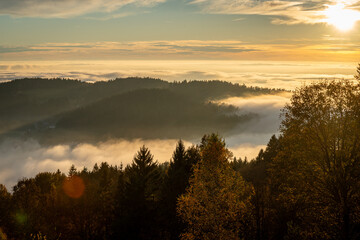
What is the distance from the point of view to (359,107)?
653 inches

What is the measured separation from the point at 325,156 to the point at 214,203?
7242 mm

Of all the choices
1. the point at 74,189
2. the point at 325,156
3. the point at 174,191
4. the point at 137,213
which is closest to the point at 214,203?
the point at 325,156

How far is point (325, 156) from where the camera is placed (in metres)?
17.5

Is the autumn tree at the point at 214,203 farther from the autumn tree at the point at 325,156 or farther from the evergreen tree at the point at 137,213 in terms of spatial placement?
the evergreen tree at the point at 137,213

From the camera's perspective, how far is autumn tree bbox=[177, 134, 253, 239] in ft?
64.4

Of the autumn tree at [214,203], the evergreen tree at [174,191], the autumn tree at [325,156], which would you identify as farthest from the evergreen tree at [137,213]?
the autumn tree at [325,156]

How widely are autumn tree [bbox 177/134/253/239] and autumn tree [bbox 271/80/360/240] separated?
3612 millimetres

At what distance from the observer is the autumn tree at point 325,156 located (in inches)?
660

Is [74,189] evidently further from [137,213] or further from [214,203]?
[214,203]

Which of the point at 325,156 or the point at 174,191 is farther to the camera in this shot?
the point at 174,191

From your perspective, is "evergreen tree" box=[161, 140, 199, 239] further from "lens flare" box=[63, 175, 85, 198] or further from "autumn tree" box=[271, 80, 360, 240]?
"lens flare" box=[63, 175, 85, 198]

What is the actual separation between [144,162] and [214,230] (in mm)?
18257

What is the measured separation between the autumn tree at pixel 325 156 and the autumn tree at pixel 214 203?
3.61 m

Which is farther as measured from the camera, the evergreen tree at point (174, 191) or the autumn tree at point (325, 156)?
the evergreen tree at point (174, 191)
